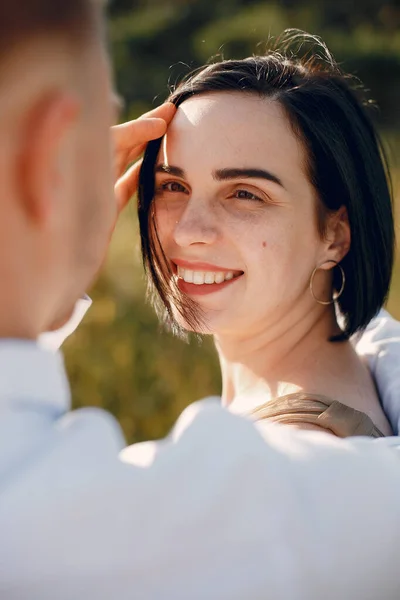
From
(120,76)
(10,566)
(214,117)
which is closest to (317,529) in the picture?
(10,566)

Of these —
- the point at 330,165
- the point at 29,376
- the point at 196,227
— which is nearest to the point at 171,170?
the point at 196,227

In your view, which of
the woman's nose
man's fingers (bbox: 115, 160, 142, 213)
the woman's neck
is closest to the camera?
the woman's nose

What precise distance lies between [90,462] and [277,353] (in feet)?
4.11

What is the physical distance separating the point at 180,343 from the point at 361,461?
325 centimetres

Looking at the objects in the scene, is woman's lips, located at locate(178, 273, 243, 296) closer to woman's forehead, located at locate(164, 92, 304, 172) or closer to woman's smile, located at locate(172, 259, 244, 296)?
woman's smile, located at locate(172, 259, 244, 296)

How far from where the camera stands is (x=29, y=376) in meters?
1.06

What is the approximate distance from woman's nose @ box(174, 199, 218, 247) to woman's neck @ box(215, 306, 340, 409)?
0.29m

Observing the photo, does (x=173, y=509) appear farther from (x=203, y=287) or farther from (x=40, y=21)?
(x=203, y=287)

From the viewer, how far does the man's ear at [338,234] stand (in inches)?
88.8

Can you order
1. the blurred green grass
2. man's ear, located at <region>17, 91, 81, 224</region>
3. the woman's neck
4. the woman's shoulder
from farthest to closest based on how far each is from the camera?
the blurred green grass < the woman's neck < the woman's shoulder < man's ear, located at <region>17, 91, 81, 224</region>

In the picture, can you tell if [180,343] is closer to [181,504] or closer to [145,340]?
[145,340]

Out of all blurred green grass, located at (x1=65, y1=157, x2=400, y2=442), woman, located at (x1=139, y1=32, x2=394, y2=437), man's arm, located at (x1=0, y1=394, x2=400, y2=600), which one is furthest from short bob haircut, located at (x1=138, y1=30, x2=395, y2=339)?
blurred green grass, located at (x1=65, y1=157, x2=400, y2=442)

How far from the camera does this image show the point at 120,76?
40.5 ft

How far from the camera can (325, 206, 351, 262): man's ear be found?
7.40 feet
